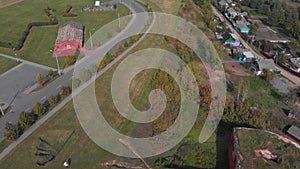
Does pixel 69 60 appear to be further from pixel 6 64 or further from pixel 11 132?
pixel 11 132

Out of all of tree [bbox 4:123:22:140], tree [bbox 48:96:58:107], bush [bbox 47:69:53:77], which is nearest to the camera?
tree [bbox 4:123:22:140]

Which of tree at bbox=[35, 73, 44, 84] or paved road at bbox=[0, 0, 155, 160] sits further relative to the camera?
tree at bbox=[35, 73, 44, 84]

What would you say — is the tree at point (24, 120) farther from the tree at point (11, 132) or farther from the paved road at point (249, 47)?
the paved road at point (249, 47)

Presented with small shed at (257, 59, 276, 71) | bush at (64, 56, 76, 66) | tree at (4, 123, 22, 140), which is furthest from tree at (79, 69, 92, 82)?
small shed at (257, 59, 276, 71)

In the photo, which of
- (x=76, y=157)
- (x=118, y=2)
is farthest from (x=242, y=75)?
(x=118, y=2)

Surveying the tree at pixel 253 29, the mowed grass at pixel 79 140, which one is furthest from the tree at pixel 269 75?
the tree at pixel 253 29

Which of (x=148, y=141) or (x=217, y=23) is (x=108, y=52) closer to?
(x=148, y=141)

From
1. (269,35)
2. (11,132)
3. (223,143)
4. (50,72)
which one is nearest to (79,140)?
(11,132)

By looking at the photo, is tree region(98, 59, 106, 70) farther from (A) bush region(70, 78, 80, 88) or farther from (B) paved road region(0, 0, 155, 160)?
(A) bush region(70, 78, 80, 88)
